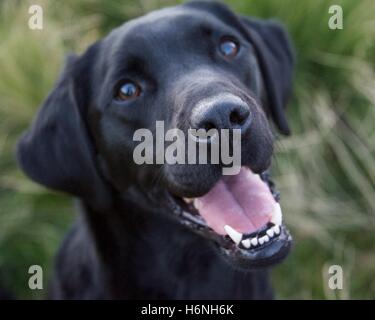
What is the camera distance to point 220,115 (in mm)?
Result: 1858

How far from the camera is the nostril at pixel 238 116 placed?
6.20 ft

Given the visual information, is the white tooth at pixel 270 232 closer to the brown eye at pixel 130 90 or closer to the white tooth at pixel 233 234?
the white tooth at pixel 233 234

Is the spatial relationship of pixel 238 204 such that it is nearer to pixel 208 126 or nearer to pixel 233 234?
pixel 233 234

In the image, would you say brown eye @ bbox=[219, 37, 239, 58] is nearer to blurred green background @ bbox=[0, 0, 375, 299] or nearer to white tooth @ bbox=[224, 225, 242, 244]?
white tooth @ bbox=[224, 225, 242, 244]

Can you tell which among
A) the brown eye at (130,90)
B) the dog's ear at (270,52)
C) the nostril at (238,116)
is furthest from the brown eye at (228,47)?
the nostril at (238,116)

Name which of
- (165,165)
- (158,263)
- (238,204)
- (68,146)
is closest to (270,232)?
(238,204)

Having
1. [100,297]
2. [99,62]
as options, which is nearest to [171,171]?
[99,62]

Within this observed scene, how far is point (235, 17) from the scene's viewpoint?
2562mm

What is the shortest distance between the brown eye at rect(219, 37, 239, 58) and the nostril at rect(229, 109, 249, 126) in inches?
18.2

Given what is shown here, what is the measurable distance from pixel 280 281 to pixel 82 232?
1328 mm

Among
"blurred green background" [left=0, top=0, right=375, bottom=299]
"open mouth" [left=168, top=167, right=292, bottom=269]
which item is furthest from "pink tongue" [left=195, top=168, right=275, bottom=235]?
"blurred green background" [left=0, top=0, right=375, bottom=299]

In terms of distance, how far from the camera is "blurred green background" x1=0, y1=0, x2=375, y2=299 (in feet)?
11.8
